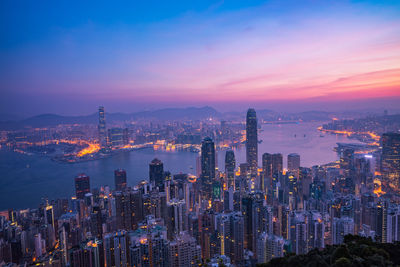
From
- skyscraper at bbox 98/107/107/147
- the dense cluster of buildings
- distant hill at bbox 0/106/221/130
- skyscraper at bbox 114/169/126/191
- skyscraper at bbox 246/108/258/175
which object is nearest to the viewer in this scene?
the dense cluster of buildings

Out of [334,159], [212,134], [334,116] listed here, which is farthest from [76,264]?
[334,116]

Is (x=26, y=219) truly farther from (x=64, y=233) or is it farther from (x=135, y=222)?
(x=135, y=222)

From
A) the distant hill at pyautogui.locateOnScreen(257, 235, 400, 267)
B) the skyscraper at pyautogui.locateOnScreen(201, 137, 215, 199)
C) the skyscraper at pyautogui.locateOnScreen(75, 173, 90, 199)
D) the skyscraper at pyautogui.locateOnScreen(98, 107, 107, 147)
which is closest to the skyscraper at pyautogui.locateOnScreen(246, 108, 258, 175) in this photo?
the skyscraper at pyautogui.locateOnScreen(201, 137, 215, 199)

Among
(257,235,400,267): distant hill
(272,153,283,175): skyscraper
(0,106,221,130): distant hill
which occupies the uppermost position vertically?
(0,106,221,130): distant hill

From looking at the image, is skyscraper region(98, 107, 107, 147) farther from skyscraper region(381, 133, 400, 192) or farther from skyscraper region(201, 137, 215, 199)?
skyscraper region(381, 133, 400, 192)

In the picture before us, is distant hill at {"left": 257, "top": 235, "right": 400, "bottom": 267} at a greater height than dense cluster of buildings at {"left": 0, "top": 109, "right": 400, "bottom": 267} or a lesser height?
greater

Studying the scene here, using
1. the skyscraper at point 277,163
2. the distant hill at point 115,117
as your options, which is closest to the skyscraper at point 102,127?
the distant hill at point 115,117

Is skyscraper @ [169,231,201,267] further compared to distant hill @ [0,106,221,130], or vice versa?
distant hill @ [0,106,221,130]
